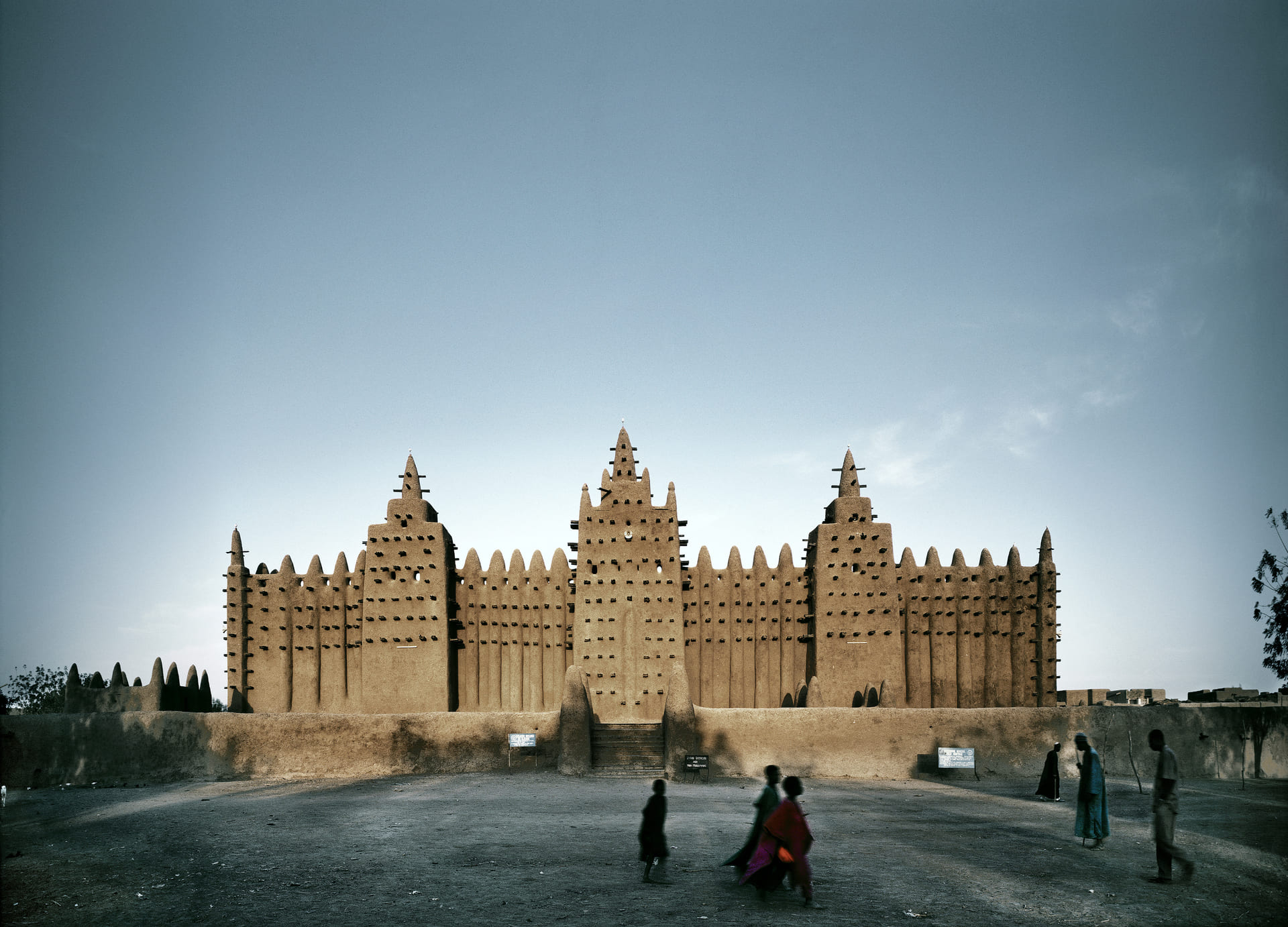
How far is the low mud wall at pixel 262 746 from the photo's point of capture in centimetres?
2045

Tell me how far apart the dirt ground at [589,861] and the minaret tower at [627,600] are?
1051 cm

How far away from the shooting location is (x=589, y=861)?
425 inches

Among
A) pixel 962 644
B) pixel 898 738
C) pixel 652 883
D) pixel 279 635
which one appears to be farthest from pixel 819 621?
pixel 652 883

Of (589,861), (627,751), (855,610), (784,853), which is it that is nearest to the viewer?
(784,853)

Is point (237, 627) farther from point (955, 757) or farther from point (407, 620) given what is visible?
point (955, 757)

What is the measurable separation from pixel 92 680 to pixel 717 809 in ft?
65.6

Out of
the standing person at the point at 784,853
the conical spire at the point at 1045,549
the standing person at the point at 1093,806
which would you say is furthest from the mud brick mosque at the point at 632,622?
the standing person at the point at 784,853

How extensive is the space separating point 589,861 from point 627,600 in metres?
17.9

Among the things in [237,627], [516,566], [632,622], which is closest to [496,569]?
[516,566]

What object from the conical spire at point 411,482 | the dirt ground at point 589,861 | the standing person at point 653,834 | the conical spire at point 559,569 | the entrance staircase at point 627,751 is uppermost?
the conical spire at point 411,482

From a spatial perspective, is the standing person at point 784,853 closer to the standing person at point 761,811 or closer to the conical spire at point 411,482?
the standing person at point 761,811

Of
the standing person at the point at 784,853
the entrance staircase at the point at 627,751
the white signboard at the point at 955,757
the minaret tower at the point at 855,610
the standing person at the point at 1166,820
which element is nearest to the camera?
the standing person at the point at 784,853

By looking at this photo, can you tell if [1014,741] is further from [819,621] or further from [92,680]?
[92,680]

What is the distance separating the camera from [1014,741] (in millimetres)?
19953
